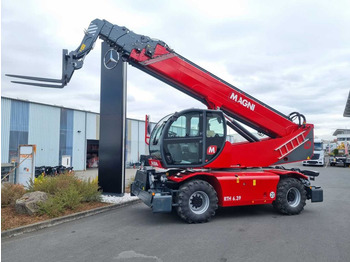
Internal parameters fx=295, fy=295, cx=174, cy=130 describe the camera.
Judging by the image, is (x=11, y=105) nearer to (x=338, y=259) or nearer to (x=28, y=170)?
(x=28, y=170)

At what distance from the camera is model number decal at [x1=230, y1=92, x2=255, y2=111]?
8565 millimetres

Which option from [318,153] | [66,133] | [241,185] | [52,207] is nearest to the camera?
[52,207]

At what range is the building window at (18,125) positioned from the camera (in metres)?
21.1

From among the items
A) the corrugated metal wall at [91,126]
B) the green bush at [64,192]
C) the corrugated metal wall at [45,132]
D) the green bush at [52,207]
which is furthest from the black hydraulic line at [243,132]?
the corrugated metal wall at [91,126]

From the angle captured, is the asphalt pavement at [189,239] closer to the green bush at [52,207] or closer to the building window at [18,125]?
the green bush at [52,207]

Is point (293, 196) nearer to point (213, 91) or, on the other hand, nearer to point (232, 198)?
point (232, 198)

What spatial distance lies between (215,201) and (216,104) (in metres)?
2.70

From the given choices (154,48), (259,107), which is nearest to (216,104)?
(259,107)

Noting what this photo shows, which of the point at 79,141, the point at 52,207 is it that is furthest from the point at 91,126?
the point at 52,207

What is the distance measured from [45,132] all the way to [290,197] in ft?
67.3

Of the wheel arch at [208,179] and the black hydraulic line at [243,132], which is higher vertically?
the black hydraulic line at [243,132]

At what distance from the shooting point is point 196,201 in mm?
7461

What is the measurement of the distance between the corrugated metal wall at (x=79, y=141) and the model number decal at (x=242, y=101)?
67.9 feet

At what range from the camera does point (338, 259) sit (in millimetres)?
4938
